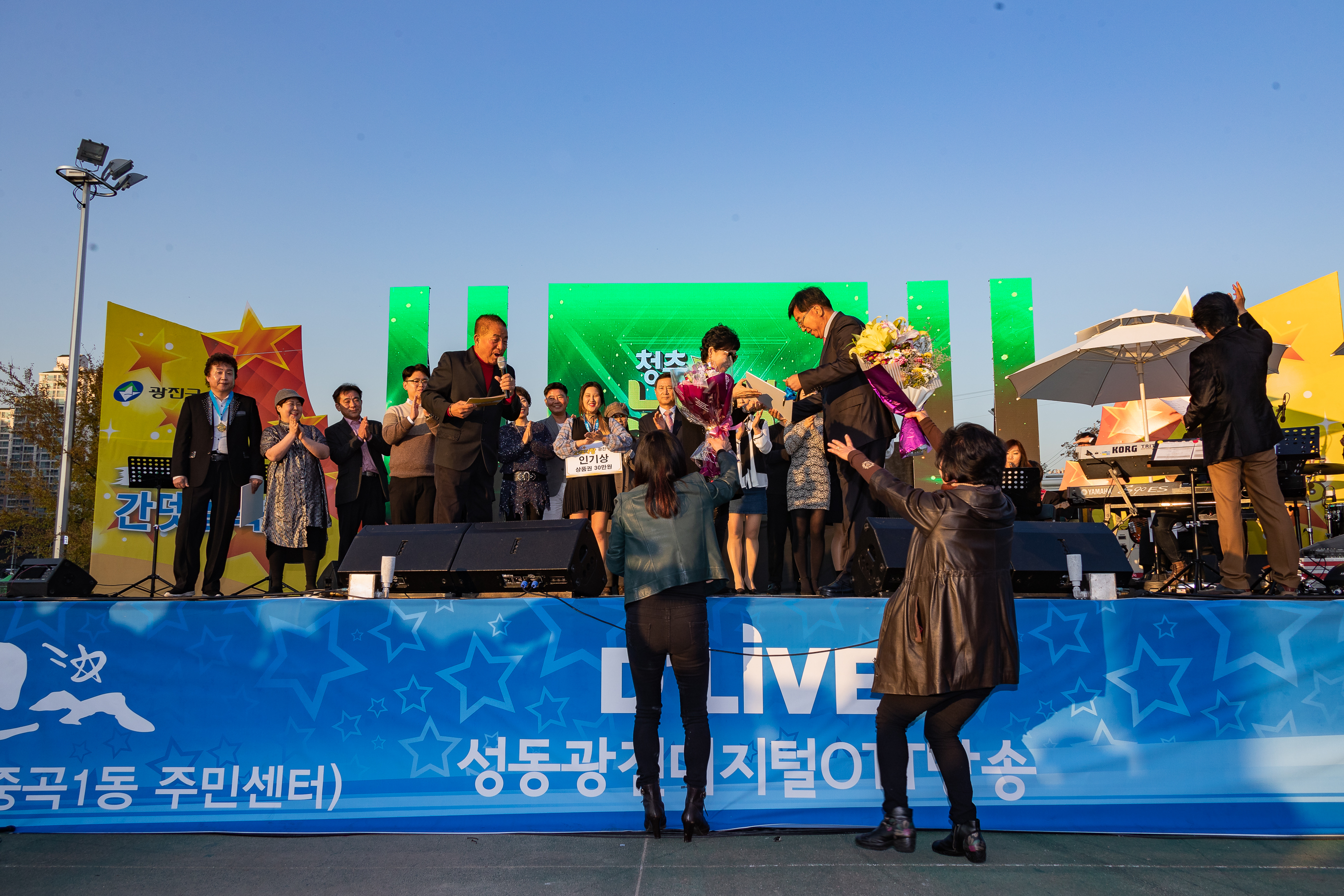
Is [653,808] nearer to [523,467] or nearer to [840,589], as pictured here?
[840,589]

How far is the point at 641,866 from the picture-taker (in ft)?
9.30

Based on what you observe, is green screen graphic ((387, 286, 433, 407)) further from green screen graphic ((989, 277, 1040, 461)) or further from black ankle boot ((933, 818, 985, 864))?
black ankle boot ((933, 818, 985, 864))

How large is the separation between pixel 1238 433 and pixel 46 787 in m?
5.36

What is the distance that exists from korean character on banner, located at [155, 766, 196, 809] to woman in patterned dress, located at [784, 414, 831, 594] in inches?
116

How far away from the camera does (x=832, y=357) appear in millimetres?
4359

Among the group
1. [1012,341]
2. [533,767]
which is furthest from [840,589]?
[1012,341]

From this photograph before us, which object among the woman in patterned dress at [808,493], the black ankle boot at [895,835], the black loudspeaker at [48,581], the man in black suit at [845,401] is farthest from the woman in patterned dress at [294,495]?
the black ankle boot at [895,835]

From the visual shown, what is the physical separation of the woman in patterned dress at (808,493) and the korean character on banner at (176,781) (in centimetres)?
295

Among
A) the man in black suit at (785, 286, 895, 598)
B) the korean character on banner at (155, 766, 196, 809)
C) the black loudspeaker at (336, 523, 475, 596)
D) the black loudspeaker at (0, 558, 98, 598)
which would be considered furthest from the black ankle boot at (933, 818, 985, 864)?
the black loudspeaker at (0, 558, 98, 598)

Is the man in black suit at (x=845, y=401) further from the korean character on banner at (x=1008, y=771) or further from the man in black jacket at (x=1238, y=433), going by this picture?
the man in black jacket at (x=1238, y=433)

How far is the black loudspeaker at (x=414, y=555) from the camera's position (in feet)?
12.4

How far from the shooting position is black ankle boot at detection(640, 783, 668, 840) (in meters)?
3.10

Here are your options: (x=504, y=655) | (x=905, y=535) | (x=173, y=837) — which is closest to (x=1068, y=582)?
(x=905, y=535)

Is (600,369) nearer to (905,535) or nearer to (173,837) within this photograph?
(905,535)
